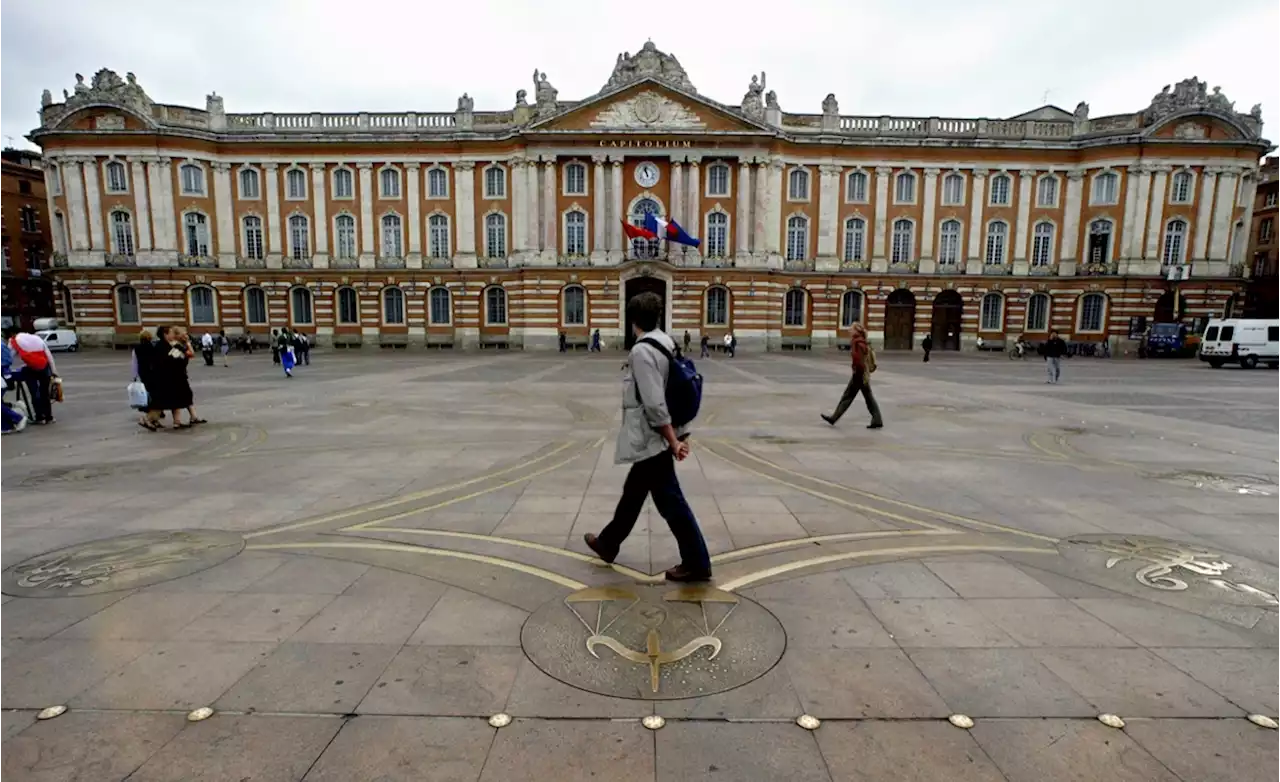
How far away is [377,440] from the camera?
Answer: 1073 centimetres

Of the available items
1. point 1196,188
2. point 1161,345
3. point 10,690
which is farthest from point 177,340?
point 1196,188

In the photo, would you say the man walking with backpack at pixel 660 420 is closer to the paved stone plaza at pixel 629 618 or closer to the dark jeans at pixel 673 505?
the dark jeans at pixel 673 505

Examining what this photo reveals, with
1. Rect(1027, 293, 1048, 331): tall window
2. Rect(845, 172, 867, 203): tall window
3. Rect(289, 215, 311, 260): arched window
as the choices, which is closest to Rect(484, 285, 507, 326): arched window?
Rect(289, 215, 311, 260): arched window

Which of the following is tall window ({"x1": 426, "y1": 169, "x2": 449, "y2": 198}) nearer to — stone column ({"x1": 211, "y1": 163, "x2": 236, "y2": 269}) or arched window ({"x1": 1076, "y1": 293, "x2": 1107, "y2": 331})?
stone column ({"x1": 211, "y1": 163, "x2": 236, "y2": 269})

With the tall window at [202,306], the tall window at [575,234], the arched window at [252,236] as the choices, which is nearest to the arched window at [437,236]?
the tall window at [575,234]

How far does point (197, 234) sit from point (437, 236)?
15176 mm

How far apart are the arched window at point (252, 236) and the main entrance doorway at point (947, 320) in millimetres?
44808

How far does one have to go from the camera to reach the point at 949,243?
43.1 meters

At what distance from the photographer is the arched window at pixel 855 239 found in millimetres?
42625

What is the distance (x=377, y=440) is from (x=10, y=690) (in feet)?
24.4

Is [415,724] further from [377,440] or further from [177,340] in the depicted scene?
[177,340]

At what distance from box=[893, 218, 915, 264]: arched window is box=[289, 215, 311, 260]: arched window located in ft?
126

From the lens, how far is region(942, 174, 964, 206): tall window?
4228cm

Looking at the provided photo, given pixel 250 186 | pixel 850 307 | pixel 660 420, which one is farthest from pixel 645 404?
pixel 250 186
